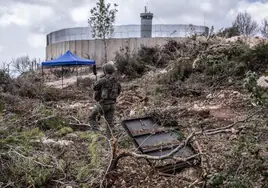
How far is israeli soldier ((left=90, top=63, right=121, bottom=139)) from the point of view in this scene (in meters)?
7.45

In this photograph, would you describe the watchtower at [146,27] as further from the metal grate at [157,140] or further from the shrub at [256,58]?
the metal grate at [157,140]

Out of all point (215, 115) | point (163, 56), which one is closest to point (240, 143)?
point (215, 115)

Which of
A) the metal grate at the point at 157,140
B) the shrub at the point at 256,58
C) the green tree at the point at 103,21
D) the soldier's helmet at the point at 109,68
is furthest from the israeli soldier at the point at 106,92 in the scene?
the green tree at the point at 103,21

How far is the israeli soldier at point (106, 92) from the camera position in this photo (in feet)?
24.4

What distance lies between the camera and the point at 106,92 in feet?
24.4

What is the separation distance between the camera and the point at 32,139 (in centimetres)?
534

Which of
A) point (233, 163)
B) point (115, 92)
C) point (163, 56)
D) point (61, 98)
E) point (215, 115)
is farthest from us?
point (163, 56)

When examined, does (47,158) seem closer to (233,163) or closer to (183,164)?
(183,164)

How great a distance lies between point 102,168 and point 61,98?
9657mm

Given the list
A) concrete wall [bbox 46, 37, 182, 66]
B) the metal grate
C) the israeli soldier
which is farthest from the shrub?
concrete wall [bbox 46, 37, 182, 66]

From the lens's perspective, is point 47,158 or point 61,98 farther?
point 61,98

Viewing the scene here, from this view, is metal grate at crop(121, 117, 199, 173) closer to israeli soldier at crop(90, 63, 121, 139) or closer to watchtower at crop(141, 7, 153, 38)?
israeli soldier at crop(90, 63, 121, 139)

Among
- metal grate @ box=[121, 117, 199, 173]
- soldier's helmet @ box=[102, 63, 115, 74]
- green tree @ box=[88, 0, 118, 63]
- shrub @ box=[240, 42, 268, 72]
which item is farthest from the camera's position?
green tree @ box=[88, 0, 118, 63]

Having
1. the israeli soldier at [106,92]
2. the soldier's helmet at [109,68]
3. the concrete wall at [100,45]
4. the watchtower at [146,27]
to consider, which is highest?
the watchtower at [146,27]
